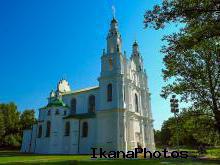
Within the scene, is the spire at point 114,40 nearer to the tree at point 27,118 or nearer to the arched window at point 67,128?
the arched window at point 67,128

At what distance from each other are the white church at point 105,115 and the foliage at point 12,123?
46.7ft

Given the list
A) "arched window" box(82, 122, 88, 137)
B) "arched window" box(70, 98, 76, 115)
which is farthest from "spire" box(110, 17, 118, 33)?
"arched window" box(82, 122, 88, 137)

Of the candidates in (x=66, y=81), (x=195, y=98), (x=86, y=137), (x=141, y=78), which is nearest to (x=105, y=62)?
(x=141, y=78)

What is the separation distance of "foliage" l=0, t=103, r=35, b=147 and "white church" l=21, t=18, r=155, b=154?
46.7ft

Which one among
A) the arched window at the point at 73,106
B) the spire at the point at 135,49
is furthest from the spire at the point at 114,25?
the arched window at the point at 73,106

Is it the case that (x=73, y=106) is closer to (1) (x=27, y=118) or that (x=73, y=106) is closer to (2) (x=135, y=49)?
(2) (x=135, y=49)

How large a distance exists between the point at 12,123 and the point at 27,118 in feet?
14.5

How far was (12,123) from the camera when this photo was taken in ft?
224

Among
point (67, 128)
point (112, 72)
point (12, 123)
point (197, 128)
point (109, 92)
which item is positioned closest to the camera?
point (197, 128)

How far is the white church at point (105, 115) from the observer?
42125 millimetres

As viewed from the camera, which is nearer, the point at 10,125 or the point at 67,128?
the point at 67,128

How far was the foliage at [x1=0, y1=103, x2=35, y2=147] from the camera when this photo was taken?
65188mm

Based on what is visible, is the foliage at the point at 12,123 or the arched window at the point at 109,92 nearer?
the arched window at the point at 109,92

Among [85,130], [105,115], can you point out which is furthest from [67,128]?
[105,115]
